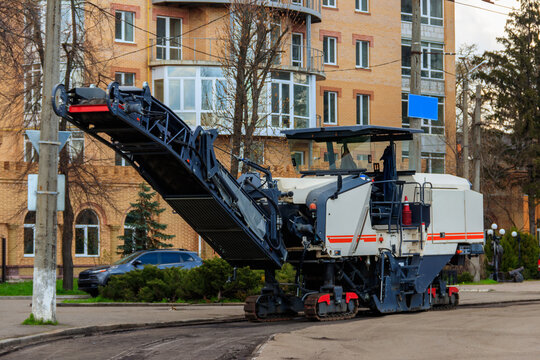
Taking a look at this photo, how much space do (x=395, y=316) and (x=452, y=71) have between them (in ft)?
136

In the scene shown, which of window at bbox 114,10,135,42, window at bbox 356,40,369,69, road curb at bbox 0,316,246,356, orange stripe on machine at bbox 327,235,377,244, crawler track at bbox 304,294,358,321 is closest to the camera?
road curb at bbox 0,316,246,356

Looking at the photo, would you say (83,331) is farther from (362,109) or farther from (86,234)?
(362,109)

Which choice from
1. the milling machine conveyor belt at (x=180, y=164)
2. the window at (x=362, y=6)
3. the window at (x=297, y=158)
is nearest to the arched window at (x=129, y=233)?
the window at (x=362, y=6)

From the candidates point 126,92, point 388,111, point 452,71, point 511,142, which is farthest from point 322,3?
point 126,92

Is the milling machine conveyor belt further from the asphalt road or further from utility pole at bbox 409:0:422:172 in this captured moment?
utility pole at bbox 409:0:422:172

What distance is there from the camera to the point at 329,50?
52906 mm

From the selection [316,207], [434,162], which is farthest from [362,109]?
[316,207]

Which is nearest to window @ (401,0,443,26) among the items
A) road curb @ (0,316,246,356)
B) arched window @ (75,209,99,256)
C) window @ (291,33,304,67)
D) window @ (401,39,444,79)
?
window @ (401,39,444,79)

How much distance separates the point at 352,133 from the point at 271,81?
15.9 metres

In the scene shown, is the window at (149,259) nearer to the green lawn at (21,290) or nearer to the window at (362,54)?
the green lawn at (21,290)

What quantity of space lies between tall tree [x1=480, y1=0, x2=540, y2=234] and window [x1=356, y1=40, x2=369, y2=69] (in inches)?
538

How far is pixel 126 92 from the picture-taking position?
15.8 metres

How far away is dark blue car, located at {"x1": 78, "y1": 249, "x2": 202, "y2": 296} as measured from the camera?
3038 cm

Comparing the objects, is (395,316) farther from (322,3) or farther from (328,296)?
(322,3)
